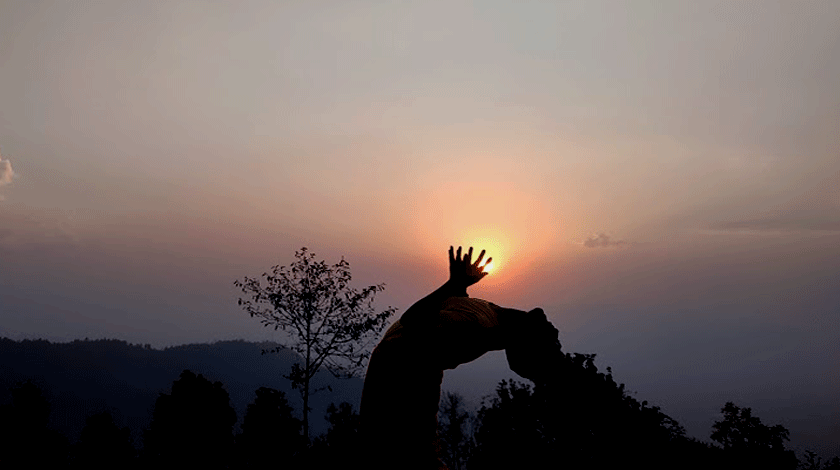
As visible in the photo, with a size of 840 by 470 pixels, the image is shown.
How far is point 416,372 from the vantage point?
12.0 ft

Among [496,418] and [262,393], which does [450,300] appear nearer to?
[496,418]

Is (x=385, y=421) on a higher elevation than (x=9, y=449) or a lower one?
higher

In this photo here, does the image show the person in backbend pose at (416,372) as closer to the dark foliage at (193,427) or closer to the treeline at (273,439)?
the treeline at (273,439)

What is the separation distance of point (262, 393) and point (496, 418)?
22.5 metres

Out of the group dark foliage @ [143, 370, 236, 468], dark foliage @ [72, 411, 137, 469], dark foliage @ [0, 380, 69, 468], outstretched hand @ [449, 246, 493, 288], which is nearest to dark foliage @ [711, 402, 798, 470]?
outstretched hand @ [449, 246, 493, 288]

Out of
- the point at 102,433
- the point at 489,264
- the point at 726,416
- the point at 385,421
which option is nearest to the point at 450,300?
the point at 489,264

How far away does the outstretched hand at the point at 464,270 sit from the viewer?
3967 millimetres

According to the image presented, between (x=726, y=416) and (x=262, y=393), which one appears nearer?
(x=726, y=416)

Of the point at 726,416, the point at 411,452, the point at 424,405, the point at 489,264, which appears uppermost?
the point at 726,416

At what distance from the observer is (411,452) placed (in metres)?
3.71

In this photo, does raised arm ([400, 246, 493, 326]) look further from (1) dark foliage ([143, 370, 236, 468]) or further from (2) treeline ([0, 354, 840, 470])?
(1) dark foliage ([143, 370, 236, 468])

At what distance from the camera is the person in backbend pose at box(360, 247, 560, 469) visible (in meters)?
3.63

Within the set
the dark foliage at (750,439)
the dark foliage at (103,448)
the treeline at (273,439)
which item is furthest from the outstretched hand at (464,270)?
the dark foliage at (103,448)

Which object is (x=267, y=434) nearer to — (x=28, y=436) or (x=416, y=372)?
(x=28, y=436)
